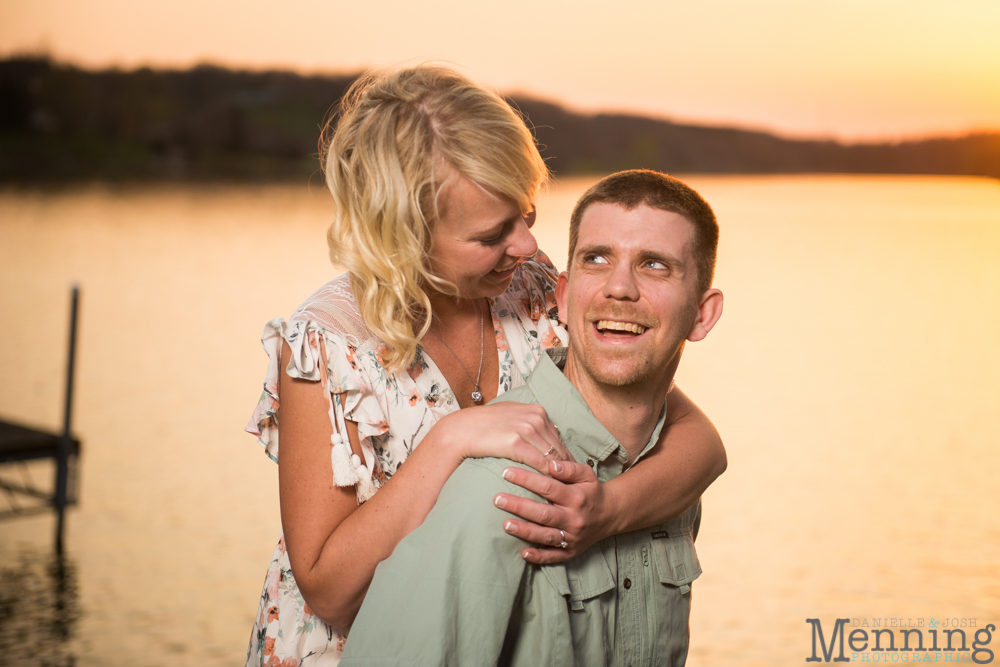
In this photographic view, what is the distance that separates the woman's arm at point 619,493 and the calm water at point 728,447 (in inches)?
29.8

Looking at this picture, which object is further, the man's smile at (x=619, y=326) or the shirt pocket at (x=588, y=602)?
the man's smile at (x=619, y=326)

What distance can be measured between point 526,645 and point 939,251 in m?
37.0

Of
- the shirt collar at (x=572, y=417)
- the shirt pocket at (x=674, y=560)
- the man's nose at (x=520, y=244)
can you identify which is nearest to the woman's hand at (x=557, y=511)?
the shirt collar at (x=572, y=417)

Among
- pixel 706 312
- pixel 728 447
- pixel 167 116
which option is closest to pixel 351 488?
pixel 706 312

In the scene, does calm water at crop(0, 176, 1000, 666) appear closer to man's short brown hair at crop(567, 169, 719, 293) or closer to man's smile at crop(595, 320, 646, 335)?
man's short brown hair at crop(567, 169, 719, 293)

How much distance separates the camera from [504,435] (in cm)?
153

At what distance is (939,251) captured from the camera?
34344 mm

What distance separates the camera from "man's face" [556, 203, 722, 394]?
175cm

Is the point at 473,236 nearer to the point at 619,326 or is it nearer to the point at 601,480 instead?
the point at 619,326

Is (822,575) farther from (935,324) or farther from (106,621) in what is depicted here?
(935,324)

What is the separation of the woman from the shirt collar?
0.08 meters

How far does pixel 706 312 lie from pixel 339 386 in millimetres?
791

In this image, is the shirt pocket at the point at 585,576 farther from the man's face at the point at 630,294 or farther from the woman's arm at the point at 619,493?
the man's face at the point at 630,294

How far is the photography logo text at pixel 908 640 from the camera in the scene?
25.0ft
